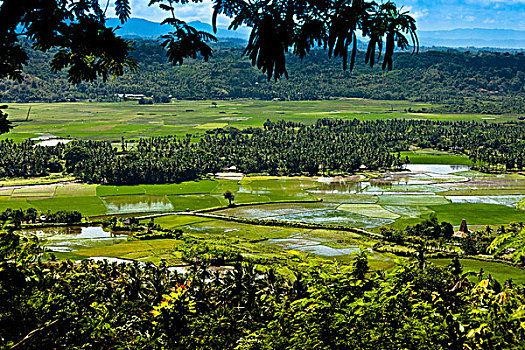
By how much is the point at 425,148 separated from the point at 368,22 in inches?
4708

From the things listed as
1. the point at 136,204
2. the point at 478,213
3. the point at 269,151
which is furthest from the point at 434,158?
the point at 136,204

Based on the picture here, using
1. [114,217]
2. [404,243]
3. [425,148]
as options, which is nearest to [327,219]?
[404,243]

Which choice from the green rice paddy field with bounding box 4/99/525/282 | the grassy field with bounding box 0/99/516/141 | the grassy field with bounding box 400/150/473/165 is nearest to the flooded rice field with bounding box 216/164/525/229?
the green rice paddy field with bounding box 4/99/525/282

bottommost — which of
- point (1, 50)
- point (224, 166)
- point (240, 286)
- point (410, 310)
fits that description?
point (224, 166)

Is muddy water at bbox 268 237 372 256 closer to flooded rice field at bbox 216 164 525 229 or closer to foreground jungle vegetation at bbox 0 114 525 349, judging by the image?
foreground jungle vegetation at bbox 0 114 525 349

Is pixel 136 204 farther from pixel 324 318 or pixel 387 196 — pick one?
pixel 324 318

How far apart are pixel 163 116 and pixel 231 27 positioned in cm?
15814

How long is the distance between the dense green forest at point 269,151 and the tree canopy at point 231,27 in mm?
75472

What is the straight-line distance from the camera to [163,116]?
162125mm

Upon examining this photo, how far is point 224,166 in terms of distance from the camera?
96500 millimetres

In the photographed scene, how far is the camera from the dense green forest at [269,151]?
8594 centimetres

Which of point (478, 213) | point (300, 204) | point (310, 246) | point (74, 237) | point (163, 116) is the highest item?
point (163, 116)

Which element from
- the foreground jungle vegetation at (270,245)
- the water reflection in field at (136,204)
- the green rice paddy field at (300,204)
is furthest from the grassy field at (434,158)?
the water reflection in field at (136,204)

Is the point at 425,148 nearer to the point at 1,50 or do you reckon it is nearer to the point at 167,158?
the point at 167,158
